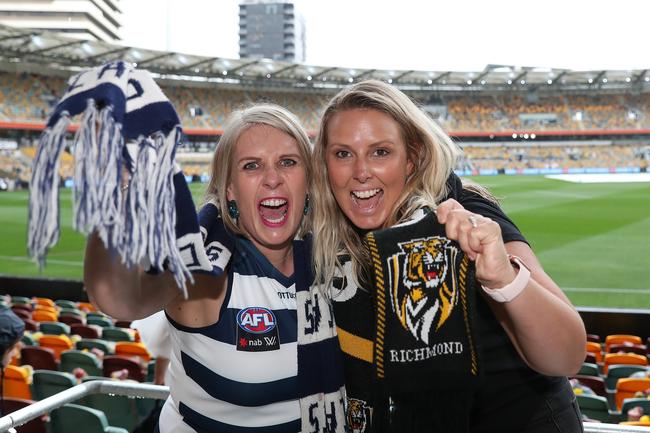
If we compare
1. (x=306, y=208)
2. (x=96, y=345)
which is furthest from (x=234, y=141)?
(x=96, y=345)

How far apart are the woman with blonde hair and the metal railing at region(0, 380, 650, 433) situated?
1.21 ft

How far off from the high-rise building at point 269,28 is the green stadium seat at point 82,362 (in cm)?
13297

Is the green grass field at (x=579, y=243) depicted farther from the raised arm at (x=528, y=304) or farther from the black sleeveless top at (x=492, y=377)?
the raised arm at (x=528, y=304)

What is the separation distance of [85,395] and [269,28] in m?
139

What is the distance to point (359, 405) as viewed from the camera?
159 cm

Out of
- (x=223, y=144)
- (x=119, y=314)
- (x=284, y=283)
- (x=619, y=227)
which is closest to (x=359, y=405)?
(x=284, y=283)

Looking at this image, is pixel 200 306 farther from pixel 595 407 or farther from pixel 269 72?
pixel 269 72

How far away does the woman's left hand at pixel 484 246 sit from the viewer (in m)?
1.28

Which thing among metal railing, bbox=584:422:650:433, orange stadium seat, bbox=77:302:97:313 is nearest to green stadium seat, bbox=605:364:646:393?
metal railing, bbox=584:422:650:433

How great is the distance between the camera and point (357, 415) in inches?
62.9

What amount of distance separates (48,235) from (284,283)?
761 mm

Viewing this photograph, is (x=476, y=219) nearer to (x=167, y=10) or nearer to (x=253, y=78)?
(x=167, y=10)

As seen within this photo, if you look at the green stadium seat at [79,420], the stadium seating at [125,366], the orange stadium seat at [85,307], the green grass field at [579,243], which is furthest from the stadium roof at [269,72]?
the green stadium seat at [79,420]

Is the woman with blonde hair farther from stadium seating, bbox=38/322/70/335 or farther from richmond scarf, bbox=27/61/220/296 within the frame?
stadium seating, bbox=38/322/70/335
